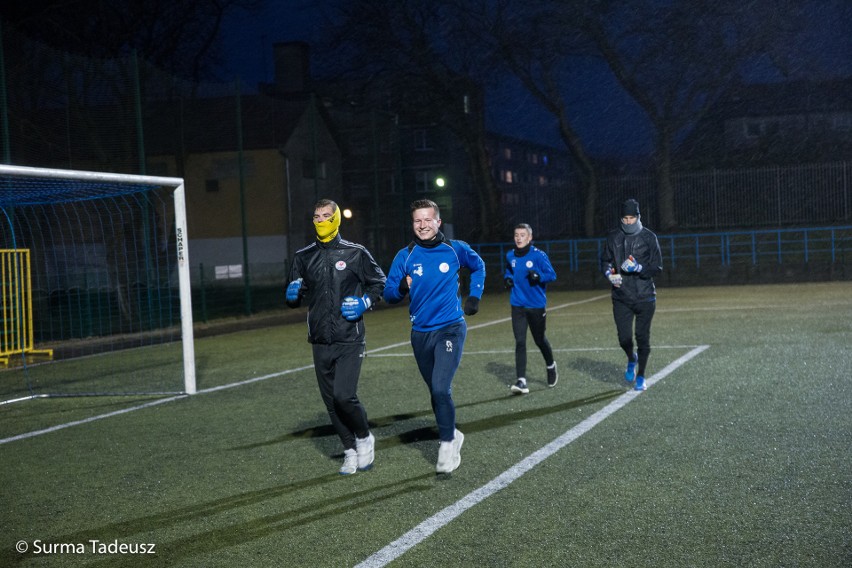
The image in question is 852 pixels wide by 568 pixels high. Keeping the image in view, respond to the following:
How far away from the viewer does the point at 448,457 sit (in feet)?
20.2

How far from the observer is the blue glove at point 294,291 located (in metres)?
6.15

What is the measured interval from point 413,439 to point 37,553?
10.9 feet

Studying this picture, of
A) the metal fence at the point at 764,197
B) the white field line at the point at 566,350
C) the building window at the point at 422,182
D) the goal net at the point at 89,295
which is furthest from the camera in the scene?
the building window at the point at 422,182

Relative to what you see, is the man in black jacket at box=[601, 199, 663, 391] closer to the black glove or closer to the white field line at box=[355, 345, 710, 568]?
the white field line at box=[355, 345, 710, 568]

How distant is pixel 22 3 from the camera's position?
72.5 feet

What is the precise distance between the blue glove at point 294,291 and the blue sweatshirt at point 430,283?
622 mm

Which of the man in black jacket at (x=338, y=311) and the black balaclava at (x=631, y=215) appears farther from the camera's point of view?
the black balaclava at (x=631, y=215)

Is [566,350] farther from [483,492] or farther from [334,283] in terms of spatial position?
[483,492]

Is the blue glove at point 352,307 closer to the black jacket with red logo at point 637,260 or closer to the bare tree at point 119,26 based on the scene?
the black jacket with red logo at point 637,260

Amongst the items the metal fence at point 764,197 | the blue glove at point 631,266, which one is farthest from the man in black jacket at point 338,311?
the metal fence at point 764,197

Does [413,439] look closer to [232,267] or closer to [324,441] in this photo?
[324,441]

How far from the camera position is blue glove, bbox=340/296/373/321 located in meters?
6.04

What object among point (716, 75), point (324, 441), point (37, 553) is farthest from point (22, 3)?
point (716, 75)

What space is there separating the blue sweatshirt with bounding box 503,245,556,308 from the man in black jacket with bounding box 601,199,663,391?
26.8 inches
